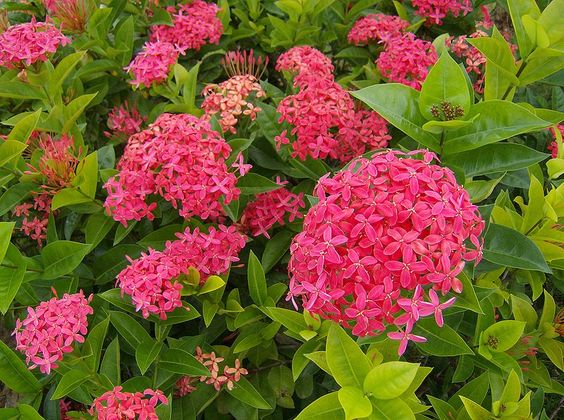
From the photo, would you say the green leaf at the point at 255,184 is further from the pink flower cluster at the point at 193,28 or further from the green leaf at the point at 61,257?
the pink flower cluster at the point at 193,28

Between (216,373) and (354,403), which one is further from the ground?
(354,403)

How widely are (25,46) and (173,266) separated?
1.04 m

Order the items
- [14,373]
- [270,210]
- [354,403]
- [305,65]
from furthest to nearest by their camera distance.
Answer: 1. [305,65]
2. [270,210]
3. [14,373]
4. [354,403]

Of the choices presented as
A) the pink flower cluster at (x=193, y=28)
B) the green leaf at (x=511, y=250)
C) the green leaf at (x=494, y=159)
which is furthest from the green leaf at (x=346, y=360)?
the pink flower cluster at (x=193, y=28)

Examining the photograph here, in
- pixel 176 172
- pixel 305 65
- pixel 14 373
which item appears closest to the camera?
pixel 176 172

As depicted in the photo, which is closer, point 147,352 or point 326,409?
point 326,409

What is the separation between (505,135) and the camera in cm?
143

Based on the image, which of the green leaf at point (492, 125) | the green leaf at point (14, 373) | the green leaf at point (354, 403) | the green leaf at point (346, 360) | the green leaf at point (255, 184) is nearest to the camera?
the green leaf at point (354, 403)

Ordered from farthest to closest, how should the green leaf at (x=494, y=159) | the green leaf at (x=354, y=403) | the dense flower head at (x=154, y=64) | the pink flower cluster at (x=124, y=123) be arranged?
the pink flower cluster at (x=124, y=123) → the dense flower head at (x=154, y=64) → the green leaf at (x=494, y=159) → the green leaf at (x=354, y=403)

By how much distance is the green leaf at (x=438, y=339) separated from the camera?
150 cm

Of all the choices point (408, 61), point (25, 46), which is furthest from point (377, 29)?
point (25, 46)

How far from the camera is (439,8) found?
8.56ft

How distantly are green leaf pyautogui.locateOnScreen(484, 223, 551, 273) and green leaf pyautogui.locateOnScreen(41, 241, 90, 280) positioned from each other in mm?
1238

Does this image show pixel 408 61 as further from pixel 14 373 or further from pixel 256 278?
pixel 14 373
